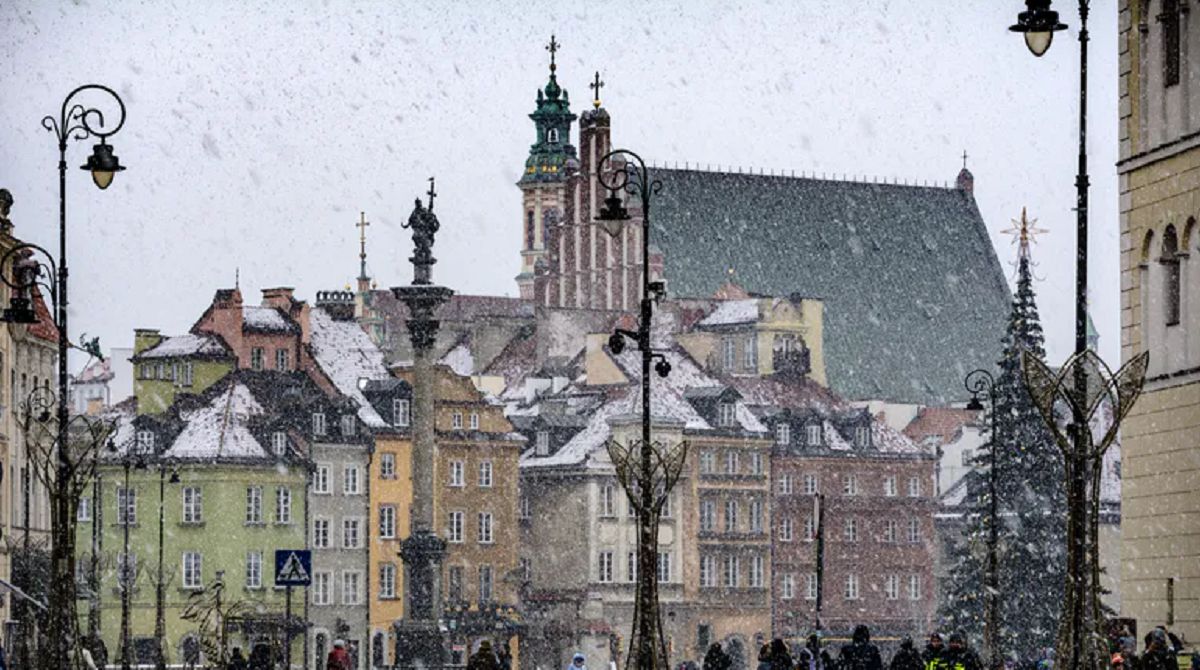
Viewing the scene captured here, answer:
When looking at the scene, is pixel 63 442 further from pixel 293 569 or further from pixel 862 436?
→ pixel 862 436

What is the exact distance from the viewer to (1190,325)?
3628 cm

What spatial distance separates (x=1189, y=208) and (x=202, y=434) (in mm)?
65215

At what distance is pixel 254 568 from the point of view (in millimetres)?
98875

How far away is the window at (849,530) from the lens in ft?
371

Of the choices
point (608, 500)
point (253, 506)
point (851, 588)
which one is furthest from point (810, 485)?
point (253, 506)

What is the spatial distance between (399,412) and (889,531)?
19.4 m

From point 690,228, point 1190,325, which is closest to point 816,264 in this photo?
point 690,228

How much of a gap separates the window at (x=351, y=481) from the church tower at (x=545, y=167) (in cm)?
6259

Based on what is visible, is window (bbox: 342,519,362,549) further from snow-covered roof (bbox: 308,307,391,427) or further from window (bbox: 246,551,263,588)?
snow-covered roof (bbox: 308,307,391,427)

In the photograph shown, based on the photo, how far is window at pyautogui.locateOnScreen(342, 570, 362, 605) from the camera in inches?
3964

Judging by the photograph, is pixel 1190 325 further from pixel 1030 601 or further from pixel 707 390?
pixel 707 390

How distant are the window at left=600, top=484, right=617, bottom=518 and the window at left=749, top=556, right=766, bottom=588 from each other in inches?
239

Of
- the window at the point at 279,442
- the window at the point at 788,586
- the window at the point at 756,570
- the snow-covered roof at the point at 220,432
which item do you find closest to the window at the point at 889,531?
the window at the point at 788,586

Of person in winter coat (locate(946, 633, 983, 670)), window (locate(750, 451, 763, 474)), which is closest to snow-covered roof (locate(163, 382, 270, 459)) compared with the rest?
window (locate(750, 451, 763, 474))
